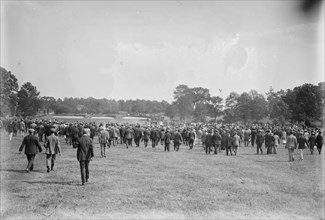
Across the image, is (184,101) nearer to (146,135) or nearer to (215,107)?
(215,107)

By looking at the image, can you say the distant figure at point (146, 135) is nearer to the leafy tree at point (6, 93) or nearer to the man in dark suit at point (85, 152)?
the man in dark suit at point (85, 152)

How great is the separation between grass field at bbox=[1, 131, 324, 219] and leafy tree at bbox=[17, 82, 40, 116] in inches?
2654

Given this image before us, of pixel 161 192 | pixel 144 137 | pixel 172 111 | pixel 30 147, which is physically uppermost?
pixel 172 111

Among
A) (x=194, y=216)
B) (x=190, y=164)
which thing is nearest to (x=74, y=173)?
(x=190, y=164)

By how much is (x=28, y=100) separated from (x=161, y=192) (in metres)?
77.1

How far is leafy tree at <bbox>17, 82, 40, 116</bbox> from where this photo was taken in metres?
80.4

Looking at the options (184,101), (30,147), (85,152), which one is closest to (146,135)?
(30,147)

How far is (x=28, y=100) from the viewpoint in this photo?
8100cm

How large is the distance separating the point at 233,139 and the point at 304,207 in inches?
605

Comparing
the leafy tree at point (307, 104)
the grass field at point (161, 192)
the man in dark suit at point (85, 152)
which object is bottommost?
the grass field at point (161, 192)

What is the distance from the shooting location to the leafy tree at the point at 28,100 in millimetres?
80438

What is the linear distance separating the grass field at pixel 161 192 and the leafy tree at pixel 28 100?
221 feet

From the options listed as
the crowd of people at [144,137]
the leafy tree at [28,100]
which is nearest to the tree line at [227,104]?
the leafy tree at [28,100]

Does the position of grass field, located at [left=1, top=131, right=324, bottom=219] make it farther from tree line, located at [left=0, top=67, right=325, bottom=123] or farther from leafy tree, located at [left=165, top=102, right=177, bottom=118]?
leafy tree, located at [left=165, top=102, right=177, bottom=118]
